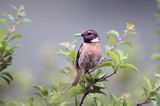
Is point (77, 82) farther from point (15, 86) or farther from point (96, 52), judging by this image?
point (15, 86)

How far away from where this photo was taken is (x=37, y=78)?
5.31 meters

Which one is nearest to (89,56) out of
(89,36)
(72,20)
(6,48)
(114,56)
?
(89,36)

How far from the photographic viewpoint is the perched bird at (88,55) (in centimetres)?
282

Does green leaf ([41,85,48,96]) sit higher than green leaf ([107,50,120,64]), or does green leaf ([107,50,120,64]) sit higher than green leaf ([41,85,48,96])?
green leaf ([107,50,120,64])

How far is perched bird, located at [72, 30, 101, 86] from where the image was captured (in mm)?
2824

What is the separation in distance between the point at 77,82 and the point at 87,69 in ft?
0.44

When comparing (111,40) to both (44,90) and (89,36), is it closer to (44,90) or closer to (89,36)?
(89,36)

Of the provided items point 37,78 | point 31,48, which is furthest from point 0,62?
point 31,48

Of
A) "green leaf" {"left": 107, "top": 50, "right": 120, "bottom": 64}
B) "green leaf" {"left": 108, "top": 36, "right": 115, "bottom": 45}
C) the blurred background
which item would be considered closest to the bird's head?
"green leaf" {"left": 108, "top": 36, "right": 115, "bottom": 45}

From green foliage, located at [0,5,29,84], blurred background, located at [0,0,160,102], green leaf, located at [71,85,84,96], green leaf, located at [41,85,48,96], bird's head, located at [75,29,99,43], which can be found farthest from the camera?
blurred background, located at [0,0,160,102]

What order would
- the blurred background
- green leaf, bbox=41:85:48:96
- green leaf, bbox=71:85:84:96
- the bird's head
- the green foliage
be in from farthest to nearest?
the blurred background → the bird's head → the green foliage → green leaf, bbox=41:85:48:96 → green leaf, bbox=71:85:84:96

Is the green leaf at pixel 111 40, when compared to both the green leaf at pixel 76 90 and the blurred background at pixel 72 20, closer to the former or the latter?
the green leaf at pixel 76 90

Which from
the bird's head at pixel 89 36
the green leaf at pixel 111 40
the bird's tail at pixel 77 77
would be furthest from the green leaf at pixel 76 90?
the bird's head at pixel 89 36

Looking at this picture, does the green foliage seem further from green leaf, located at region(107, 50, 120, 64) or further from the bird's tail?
green leaf, located at region(107, 50, 120, 64)
